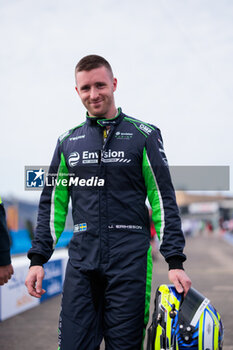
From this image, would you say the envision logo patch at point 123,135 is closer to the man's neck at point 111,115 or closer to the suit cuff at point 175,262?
the man's neck at point 111,115

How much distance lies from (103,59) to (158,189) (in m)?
0.79

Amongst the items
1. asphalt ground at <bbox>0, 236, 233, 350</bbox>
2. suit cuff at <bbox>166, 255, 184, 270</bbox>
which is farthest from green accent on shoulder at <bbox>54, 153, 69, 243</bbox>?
asphalt ground at <bbox>0, 236, 233, 350</bbox>

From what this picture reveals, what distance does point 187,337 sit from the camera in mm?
2344

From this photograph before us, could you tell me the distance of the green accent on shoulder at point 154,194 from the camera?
98.7 inches

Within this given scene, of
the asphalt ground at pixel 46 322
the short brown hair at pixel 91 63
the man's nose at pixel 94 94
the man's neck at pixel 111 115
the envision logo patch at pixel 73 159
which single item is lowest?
the asphalt ground at pixel 46 322

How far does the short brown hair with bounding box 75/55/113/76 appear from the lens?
2.58 meters

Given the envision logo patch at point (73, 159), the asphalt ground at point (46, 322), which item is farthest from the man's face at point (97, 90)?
the asphalt ground at point (46, 322)

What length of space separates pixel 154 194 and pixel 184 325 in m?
0.69

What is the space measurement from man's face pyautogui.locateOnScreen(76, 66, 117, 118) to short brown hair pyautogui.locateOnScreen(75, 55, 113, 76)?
0.02 metres

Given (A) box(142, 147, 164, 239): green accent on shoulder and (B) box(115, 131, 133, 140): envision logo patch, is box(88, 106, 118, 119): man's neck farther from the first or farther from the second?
(A) box(142, 147, 164, 239): green accent on shoulder

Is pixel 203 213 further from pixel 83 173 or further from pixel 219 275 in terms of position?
pixel 83 173

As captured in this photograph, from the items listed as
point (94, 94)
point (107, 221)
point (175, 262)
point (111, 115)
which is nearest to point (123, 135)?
point (111, 115)

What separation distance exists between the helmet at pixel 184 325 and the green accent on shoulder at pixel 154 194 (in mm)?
353

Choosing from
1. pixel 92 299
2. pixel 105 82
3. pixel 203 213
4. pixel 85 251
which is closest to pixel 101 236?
pixel 85 251
